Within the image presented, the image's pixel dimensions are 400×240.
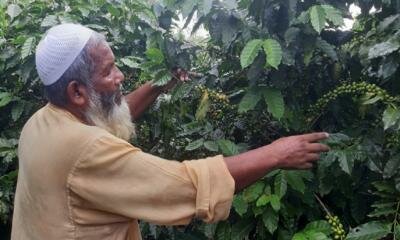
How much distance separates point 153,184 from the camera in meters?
1.39

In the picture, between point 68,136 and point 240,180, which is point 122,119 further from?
point 240,180

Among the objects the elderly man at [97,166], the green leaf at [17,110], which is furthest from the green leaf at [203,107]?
the green leaf at [17,110]

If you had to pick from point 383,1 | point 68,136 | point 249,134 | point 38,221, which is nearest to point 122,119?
point 68,136

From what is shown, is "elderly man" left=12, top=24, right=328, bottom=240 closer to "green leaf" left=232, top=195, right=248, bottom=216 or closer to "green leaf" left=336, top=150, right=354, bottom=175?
"green leaf" left=336, top=150, right=354, bottom=175

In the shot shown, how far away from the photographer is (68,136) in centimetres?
147

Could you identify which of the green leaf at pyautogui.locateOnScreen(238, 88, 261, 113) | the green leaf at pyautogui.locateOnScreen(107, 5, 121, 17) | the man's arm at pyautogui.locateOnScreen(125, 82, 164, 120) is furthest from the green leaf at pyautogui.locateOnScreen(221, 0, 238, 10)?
the green leaf at pyautogui.locateOnScreen(107, 5, 121, 17)

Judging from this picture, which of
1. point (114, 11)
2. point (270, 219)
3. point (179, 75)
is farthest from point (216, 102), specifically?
point (114, 11)

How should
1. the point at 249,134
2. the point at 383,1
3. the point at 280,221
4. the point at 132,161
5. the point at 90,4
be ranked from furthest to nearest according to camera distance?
the point at 90,4 < the point at 249,134 < the point at 280,221 < the point at 383,1 < the point at 132,161

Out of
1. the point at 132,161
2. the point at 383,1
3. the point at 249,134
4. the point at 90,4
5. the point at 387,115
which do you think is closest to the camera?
the point at 132,161

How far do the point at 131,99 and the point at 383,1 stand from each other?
109cm

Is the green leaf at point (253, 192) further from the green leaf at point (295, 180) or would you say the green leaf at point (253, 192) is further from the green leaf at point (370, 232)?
the green leaf at point (370, 232)

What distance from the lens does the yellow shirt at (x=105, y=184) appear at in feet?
4.57

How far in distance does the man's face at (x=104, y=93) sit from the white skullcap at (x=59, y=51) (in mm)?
55

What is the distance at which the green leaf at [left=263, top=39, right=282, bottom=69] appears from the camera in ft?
5.13
